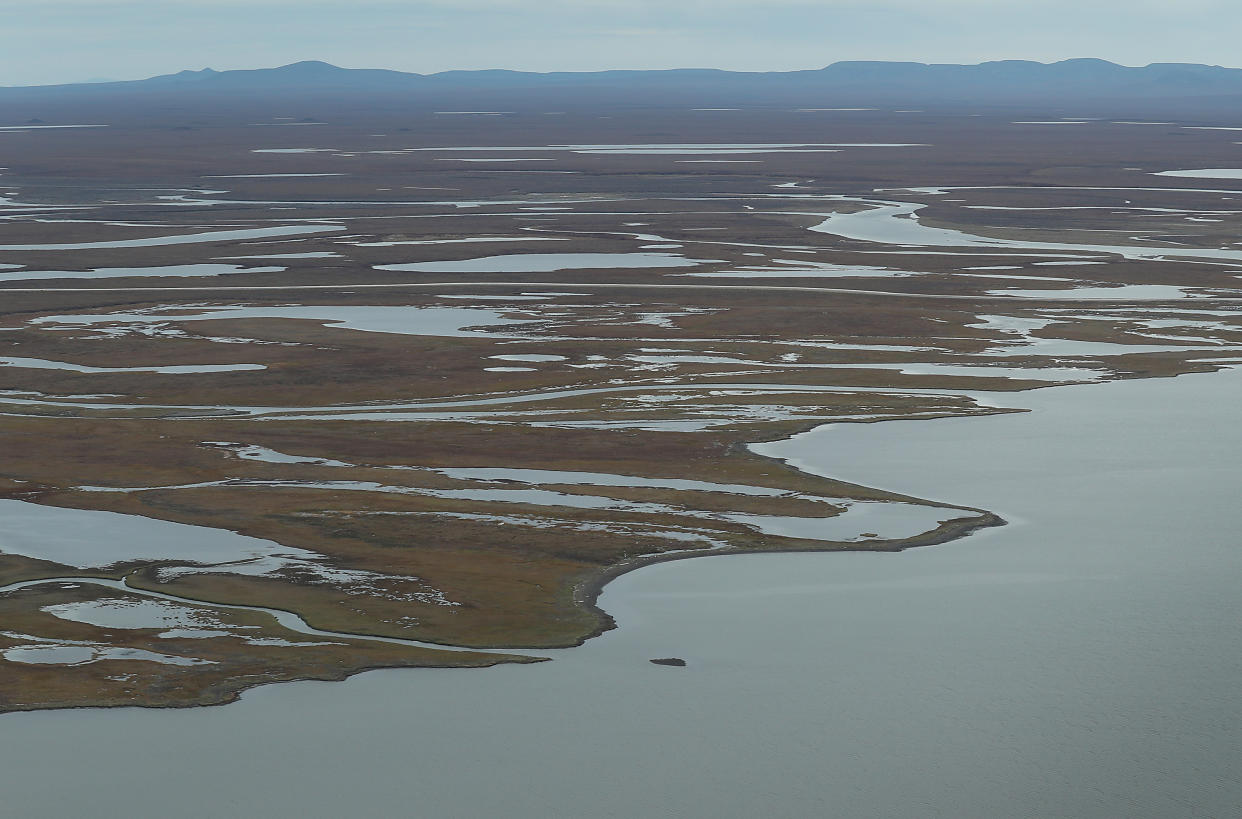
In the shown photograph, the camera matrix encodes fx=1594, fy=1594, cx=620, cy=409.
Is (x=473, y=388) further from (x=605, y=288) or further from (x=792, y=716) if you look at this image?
(x=792, y=716)

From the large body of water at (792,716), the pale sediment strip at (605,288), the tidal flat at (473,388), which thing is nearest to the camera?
the large body of water at (792,716)

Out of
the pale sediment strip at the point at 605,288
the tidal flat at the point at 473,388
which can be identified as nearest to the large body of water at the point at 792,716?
the tidal flat at the point at 473,388

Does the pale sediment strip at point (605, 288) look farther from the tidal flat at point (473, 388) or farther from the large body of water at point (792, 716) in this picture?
the large body of water at point (792, 716)

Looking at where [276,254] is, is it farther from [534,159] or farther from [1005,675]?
[534,159]

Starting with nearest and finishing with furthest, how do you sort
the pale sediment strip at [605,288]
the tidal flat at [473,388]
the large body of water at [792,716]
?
the large body of water at [792,716] < the tidal flat at [473,388] < the pale sediment strip at [605,288]

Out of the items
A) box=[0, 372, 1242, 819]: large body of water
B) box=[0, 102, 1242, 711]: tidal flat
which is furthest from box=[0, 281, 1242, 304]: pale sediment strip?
box=[0, 372, 1242, 819]: large body of water

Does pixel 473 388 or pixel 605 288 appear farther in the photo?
pixel 605 288

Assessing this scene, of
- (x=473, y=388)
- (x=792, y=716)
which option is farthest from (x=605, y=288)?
(x=792, y=716)
